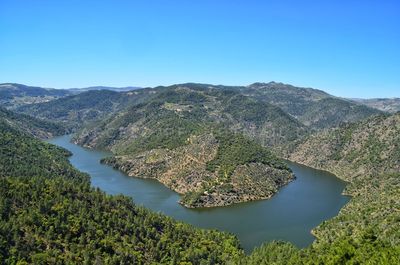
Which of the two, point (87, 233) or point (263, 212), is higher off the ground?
point (87, 233)

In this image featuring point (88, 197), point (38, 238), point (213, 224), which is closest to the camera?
point (38, 238)

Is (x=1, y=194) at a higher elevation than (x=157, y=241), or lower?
higher

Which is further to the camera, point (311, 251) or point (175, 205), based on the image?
point (175, 205)

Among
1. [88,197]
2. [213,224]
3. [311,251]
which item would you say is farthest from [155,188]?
[311,251]

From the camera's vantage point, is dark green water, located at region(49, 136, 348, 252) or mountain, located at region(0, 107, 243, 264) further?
dark green water, located at region(49, 136, 348, 252)

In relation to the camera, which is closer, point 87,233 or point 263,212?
point 87,233

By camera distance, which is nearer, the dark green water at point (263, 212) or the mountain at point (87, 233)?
the mountain at point (87, 233)

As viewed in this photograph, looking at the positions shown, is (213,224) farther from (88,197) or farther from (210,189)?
(88,197)

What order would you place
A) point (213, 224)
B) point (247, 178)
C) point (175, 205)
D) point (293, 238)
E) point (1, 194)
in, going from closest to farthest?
point (1, 194) < point (293, 238) < point (213, 224) < point (175, 205) < point (247, 178)
